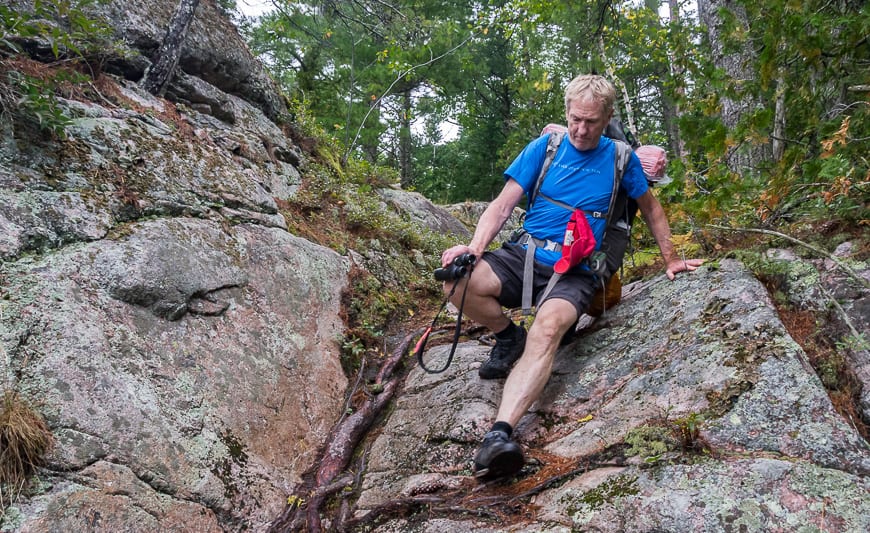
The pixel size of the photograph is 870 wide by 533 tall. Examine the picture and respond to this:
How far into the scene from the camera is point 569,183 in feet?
13.1

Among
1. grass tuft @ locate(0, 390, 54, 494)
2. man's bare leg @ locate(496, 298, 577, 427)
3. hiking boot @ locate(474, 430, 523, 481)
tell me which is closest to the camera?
grass tuft @ locate(0, 390, 54, 494)

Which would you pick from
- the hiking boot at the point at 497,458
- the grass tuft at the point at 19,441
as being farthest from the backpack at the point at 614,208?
the grass tuft at the point at 19,441

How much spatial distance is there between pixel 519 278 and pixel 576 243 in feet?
1.73

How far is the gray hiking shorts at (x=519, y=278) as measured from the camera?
148 inches

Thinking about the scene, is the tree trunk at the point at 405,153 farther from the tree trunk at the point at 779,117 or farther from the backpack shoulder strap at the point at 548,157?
the backpack shoulder strap at the point at 548,157

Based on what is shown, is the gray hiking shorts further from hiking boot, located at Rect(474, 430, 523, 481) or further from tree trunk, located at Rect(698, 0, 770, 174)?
tree trunk, located at Rect(698, 0, 770, 174)

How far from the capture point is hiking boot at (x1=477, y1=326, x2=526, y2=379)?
4.08 m

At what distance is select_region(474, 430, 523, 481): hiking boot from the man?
29.1 inches

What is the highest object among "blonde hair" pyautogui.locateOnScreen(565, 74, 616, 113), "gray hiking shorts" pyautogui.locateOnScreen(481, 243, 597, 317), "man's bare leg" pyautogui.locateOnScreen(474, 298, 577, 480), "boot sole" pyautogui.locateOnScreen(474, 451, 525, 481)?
"blonde hair" pyautogui.locateOnScreen(565, 74, 616, 113)

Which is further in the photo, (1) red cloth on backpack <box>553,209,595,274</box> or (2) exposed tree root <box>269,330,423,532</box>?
(1) red cloth on backpack <box>553,209,595,274</box>

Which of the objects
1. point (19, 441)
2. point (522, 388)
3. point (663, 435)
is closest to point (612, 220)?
point (522, 388)

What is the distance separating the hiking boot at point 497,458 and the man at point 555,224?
74 centimetres

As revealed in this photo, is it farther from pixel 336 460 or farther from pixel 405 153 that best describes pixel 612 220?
pixel 405 153

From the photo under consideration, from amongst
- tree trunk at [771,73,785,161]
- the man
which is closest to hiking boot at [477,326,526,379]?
the man
